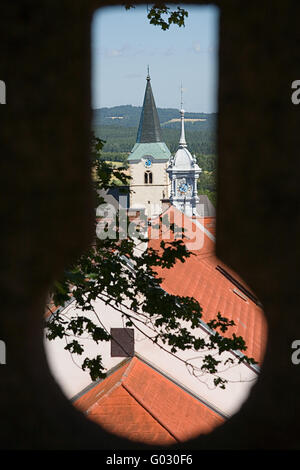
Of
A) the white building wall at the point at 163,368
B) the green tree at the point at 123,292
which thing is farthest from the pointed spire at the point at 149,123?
the green tree at the point at 123,292

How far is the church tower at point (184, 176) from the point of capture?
4938cm

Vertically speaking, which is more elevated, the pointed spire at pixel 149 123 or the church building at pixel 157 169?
the pointed spire at pixel 149 123

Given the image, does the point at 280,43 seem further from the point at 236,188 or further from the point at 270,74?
the point at 236,188

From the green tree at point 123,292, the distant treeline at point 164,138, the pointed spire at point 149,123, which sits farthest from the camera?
the distant treeline at point 164,138

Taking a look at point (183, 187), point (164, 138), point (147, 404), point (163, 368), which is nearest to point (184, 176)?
point (183, 187)

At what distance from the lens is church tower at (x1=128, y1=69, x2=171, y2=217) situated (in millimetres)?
52562

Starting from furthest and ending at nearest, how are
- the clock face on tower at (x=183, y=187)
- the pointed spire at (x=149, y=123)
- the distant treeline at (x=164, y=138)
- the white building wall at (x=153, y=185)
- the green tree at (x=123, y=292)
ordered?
1. the white building wall at (x=153, y=185)
2. the distant treeline at (x=164, y=138)
3. the pointed spire at (x=149, y=123)
4. the clock face on tower at (x=183, y=187)
5. the green tree at (x=123, y=292)

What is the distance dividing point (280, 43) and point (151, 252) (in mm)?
2949

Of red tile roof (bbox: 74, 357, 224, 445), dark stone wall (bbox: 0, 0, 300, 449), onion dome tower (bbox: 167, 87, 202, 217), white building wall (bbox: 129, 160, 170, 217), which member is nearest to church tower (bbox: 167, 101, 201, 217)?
onion dome tower (bbox: 167, 87, 202, 217)

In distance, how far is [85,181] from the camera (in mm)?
1738

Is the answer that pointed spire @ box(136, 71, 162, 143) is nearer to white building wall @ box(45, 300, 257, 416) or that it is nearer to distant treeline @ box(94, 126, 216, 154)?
distant treeline @ box(94, 126, 216, 154)

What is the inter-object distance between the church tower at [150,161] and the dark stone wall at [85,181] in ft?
165

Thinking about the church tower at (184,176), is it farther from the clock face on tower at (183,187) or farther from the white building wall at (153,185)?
the white building wall at (153,185)

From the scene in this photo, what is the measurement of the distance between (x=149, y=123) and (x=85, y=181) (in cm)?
5213
